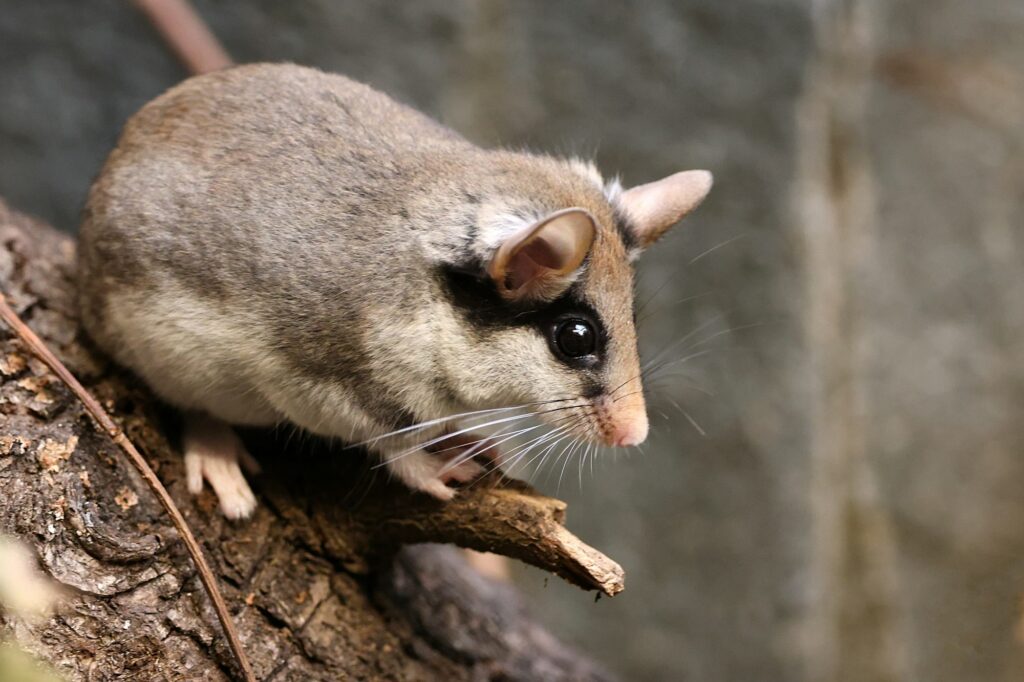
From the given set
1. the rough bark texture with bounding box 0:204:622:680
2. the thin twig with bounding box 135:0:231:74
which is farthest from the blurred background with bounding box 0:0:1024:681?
the rough bark texture with bounding box 0:204:622:680

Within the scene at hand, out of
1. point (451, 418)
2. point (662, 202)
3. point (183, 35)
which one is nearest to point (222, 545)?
point (451, 418)

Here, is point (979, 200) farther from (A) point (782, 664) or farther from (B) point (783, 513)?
(A) point (782, 664)

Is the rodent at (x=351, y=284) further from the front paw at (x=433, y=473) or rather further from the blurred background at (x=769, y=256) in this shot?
the blurred background at (x=769, y=256)

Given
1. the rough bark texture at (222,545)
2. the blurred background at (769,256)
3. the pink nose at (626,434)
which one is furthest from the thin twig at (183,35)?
the pink nose at (626,434)

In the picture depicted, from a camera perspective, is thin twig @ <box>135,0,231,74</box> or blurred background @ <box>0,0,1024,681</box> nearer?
thin twig @ <box>135,0,231,74</box>

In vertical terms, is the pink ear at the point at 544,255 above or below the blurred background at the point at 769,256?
below

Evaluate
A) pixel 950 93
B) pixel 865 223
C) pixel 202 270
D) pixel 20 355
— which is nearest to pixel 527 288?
pixel 202 270

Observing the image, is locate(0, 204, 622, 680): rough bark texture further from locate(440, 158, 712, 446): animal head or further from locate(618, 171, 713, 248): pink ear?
locate(618, 171, 713, 248): pink ear

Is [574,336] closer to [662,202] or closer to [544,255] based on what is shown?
[544,255]
